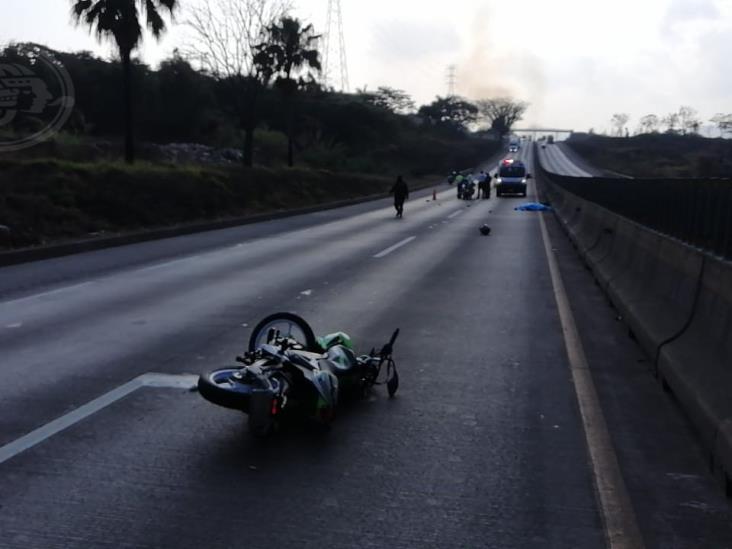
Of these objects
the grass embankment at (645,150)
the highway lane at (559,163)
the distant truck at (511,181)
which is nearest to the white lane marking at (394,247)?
the distant truck at (511,181)

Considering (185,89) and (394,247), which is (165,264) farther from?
(185,89)

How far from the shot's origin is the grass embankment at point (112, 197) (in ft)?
69.5

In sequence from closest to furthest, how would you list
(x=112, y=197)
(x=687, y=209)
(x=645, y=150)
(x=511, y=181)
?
1. (x=687, y=209)
2. (x=112, y=197)
3. (x=511, y=181)
4. (x=645, y=150)

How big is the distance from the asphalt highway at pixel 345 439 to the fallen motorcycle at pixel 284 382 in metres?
0.19

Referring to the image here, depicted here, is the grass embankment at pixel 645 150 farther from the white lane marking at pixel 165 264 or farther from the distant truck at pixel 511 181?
the white lane marking at pixel 165 264

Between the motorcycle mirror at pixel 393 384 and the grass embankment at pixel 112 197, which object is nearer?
the motorcycle mirror at pixel 393 384

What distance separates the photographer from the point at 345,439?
19.3 ft

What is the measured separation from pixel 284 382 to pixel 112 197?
841 inches

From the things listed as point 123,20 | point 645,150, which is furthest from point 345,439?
point 645,150

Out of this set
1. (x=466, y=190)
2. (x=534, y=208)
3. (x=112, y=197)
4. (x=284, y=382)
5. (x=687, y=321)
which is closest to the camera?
(x=284, y=382)

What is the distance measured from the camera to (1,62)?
47.6 meters

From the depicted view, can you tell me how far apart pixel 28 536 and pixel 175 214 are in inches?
Result: 964

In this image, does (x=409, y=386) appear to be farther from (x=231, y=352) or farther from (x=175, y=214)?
(x=175, y=214)

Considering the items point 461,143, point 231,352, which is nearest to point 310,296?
point 231,352
